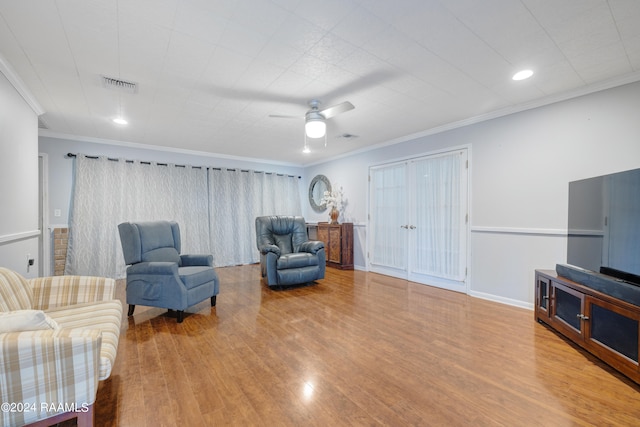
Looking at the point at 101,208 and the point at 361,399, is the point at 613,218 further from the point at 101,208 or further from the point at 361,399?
the point at 101,208

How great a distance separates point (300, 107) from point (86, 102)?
2.44 meters

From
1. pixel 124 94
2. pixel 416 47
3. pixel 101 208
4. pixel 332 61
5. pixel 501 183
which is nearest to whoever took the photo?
pixel 416 47

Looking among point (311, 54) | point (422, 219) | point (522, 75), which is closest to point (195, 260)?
point (311, 54)

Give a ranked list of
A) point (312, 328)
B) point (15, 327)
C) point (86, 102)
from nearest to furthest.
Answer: point (15, 327)
point (312, 328)
point (86, 102)

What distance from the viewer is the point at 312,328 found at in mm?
2658

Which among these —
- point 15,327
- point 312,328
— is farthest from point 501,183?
point 15,327

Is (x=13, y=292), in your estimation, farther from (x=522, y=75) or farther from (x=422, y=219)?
(x=422, y=219)

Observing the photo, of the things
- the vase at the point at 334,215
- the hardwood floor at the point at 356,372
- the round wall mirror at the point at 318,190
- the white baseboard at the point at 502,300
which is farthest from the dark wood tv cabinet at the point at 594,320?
the round wall mirror at the point at 318,190

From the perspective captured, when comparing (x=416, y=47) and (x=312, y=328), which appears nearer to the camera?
(x=416, y=47)

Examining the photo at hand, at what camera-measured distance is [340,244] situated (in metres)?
5.38

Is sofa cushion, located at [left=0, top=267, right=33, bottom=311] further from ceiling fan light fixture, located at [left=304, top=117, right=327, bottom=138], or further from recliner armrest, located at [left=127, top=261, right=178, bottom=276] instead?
ceiling fan light fixture, located at [left=304, top=117, right=327, bottom=138]

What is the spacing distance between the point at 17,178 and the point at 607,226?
5.31 metres

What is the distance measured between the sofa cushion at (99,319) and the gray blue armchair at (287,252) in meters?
Result: 2.07

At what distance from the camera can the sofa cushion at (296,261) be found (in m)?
3.95
